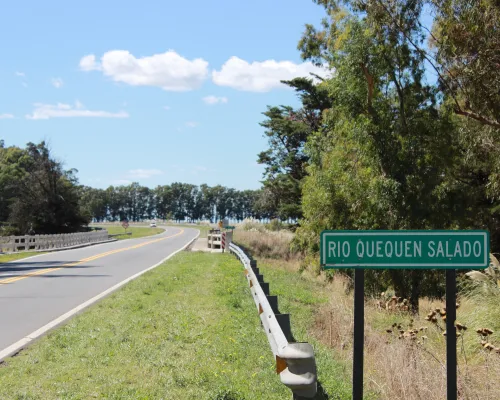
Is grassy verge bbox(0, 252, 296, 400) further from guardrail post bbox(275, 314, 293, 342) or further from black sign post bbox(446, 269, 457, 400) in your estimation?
black sign post bbox(446, 269, 457, 400)

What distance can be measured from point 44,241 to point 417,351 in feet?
103

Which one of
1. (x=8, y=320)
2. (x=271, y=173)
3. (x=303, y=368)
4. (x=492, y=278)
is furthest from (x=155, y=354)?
(x=271, y=173)

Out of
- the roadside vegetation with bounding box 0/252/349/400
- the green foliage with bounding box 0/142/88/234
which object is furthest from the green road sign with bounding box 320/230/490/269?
the green foliage with bounding box 0/142/88/234

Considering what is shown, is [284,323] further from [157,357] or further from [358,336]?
[358,336]

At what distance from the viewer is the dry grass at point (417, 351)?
248 inches

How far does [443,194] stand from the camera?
709 inches

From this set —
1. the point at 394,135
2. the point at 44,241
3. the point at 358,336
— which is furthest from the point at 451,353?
the point at 44,241

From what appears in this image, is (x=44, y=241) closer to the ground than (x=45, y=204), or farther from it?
closer to the ground

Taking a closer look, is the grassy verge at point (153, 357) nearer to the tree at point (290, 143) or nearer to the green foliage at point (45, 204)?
the tree at point (290, 143)

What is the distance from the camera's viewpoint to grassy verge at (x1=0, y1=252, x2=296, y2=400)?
241 inches

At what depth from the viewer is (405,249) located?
4.55 metres

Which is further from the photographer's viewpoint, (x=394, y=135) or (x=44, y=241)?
(x=44, y=241)

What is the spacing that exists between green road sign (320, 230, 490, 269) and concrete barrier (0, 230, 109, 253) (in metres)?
29.7

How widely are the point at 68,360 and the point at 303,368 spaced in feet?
13.0
